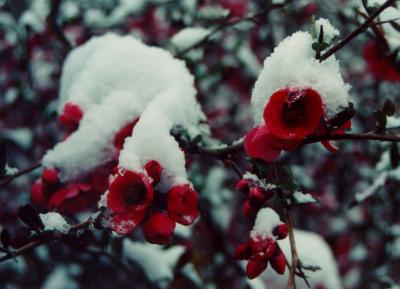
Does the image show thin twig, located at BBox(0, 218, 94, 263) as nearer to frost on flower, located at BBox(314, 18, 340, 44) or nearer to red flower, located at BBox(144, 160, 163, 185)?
red flower, located at BBox(144, 160, 163, 185)

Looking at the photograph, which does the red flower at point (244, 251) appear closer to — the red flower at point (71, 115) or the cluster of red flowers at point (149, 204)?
the cluster of red flowers at point (149, 204)

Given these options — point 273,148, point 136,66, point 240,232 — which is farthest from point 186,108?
point 240,232

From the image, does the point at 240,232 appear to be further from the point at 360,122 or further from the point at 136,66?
the point at 136,66

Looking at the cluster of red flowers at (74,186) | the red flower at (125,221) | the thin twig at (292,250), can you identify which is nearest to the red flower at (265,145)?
the thin twig at (292,250)

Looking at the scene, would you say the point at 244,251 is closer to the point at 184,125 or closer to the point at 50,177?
the point at 184,125

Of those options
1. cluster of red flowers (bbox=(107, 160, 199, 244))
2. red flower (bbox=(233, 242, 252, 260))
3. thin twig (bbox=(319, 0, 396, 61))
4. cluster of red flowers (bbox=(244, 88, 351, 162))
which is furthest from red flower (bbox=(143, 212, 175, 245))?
thin twig (bbox=(319, 0, 396, 61))

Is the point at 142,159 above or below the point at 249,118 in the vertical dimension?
below

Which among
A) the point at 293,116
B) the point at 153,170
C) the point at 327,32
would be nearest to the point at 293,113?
the point at 293,116
